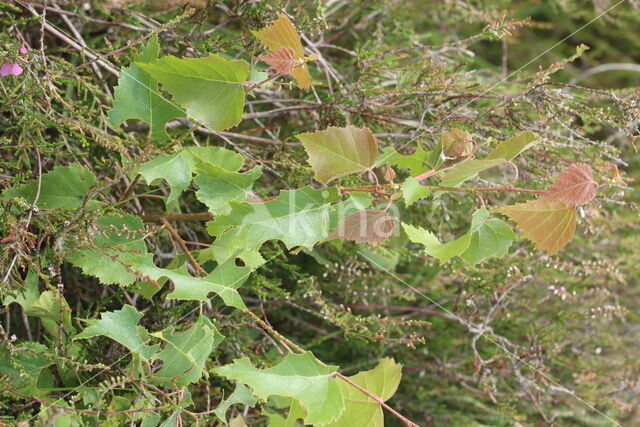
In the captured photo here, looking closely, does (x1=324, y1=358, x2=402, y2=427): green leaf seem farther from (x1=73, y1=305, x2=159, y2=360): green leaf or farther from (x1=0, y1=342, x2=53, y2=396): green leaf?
(x1=0, y1=342, x2=53, y2=396): green leaf

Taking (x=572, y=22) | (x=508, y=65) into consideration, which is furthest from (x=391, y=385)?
(x=572, y=22)

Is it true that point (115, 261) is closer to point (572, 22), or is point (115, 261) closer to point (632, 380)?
point (632, 380)

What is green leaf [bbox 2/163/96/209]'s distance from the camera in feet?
2.72

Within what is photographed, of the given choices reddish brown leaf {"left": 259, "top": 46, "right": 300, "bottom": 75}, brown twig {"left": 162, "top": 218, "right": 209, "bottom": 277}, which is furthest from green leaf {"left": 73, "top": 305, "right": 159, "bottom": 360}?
reddish brown leaf {"left": 259, "top": 46, "right": 300, "bottom": 75}

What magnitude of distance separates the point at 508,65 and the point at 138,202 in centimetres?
145

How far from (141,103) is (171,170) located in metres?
0.11

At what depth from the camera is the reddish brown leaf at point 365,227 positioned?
721mm

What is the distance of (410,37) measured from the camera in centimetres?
135

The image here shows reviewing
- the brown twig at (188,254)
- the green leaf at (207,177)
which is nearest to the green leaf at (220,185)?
the green leaf at (207,177)

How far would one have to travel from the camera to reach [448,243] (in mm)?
753

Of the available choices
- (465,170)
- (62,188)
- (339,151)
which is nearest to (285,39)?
(339,151)

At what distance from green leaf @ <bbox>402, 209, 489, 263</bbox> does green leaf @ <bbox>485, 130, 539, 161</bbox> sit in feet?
0.23

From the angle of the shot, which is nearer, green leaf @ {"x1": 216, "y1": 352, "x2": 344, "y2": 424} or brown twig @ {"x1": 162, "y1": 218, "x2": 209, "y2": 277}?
green leaf @ {"x1": 216, "y1": 352, "x2": 344, "y2": 424}

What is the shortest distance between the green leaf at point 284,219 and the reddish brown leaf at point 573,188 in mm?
258
